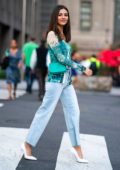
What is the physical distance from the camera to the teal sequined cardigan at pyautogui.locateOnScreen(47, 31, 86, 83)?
688cm

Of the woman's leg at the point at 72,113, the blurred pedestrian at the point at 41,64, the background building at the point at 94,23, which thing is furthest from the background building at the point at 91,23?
the woman's leg at the point at 72,113

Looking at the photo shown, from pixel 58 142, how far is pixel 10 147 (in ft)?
3.18

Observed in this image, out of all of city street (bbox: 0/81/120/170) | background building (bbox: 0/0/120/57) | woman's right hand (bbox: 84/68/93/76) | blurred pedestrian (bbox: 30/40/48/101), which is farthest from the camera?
background building (bbox: 0/0/120/57)

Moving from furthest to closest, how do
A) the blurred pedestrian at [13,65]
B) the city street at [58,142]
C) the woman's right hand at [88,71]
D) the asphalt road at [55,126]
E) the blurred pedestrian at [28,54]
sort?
1. the blurred pedestrian at [28,54]
2. the blurred pedestrian at [13,65]
3. the asphalt road at [55,126]
4. the woman's right hand at [88,71]
5. the city street at [58,142]

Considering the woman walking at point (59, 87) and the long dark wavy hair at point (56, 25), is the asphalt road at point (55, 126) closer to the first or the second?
the woman walking at point (59, 87)

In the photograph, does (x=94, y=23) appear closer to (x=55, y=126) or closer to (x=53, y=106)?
(x=55, y=126)

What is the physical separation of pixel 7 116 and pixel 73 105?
4703mm

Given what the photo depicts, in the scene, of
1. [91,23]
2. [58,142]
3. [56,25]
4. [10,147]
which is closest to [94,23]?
[91,23]

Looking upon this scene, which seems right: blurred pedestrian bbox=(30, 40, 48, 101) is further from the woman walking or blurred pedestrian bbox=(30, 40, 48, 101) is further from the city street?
the woman walking

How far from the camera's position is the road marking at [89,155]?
22.2 feet

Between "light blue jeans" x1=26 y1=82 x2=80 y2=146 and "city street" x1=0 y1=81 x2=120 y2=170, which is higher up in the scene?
"light blue jeans" x1=26 y1=82 x2=80 y2=146

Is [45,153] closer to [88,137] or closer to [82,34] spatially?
[88,137]

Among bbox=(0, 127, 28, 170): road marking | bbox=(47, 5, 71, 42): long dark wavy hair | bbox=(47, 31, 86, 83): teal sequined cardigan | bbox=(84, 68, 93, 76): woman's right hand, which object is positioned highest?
bbox=(47, 5, 71, 42): long dark wavy hair

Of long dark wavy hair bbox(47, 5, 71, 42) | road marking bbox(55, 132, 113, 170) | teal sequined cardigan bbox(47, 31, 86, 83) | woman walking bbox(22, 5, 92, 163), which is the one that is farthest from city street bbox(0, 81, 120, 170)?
long dark wavy hair bbox(47, 5, 71, 42)
